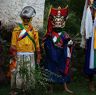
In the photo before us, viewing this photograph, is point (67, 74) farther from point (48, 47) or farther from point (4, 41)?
point (4, 41)

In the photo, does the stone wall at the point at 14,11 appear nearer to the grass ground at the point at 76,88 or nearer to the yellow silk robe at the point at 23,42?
the grass ground at the point at 76,88

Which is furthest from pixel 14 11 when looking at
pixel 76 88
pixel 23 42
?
pixel 76 88

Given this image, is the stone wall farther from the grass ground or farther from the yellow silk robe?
the yellow silk robe

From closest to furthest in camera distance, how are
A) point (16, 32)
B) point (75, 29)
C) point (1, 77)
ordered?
point (16, 32)
point (1, 77)
point (75, 29)

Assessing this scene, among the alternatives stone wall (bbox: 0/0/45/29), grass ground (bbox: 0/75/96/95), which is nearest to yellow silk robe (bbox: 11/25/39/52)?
grass ground (bbox: 0/75/96/95)

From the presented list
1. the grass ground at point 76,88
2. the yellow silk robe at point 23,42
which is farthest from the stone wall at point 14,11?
the yellow silk robe at point 23,42

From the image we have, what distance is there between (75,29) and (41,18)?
4.85 ft

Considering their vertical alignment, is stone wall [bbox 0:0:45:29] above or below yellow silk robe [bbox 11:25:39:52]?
above

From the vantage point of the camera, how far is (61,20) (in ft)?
37.3

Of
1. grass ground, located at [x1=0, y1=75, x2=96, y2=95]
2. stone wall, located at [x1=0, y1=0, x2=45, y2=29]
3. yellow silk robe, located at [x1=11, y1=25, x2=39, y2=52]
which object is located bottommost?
grass ground, located at [x1=0, y1=75, x2=96, y2=95]

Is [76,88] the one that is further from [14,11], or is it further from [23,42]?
[14,11]

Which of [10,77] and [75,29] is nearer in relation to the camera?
[10,77]

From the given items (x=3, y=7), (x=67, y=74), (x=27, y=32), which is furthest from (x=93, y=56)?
(x=3, y=7)

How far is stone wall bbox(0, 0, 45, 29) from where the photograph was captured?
13156mm
